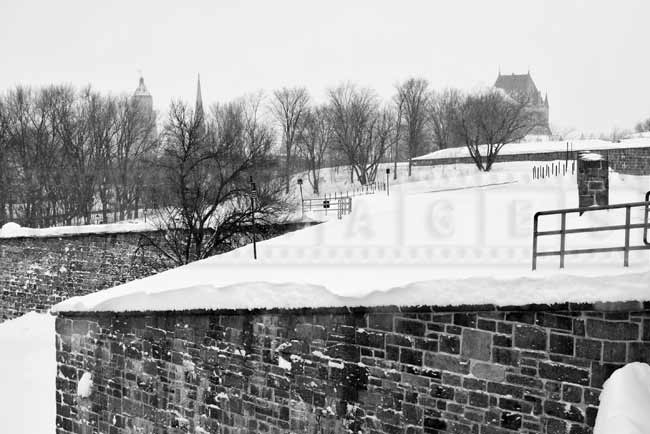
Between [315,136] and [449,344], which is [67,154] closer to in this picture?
[315,136]

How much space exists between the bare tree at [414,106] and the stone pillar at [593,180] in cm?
3978

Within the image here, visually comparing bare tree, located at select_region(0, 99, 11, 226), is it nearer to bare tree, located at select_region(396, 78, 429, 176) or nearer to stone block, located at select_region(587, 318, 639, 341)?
bare tree, located at select_region(396, 78, 429, 176)

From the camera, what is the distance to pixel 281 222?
21609 mm

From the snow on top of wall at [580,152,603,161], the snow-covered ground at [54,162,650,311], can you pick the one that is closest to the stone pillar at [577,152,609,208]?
the snow on top of wall at [580,152,603,161]

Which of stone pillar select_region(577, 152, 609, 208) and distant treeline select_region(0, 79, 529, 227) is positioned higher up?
distant treeline select_region(0, 79, 529, 227)

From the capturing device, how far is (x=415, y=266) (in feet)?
29.5

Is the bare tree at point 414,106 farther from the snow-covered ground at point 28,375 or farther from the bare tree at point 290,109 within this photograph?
the snow-covered ground at point 28,375

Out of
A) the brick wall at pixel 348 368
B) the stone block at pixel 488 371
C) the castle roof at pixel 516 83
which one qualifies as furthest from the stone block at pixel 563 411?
the castle roof at pixel 516 83

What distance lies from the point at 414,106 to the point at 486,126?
10.4 m

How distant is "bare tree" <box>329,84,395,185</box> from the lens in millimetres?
47750

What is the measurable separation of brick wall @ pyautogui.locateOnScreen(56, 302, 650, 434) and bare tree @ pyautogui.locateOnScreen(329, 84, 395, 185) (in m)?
37.4

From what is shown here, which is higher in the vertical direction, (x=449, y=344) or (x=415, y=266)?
(x=415, y=266)

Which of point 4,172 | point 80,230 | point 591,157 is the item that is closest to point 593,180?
point 591,157

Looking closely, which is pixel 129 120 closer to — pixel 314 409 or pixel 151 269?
pixel 151 269
